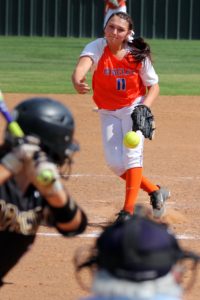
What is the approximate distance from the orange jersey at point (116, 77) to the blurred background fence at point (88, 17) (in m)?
26.1

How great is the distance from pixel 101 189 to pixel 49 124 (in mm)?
6088

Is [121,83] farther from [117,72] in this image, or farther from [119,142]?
[119,142]

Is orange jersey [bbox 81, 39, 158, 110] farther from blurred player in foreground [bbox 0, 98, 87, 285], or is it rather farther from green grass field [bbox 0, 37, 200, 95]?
green grass field [bbox 0, 37, 200, 95]

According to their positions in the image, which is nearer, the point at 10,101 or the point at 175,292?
the point at 175,292

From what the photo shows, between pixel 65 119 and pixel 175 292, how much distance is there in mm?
1499

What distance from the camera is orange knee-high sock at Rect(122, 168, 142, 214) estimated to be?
823cm

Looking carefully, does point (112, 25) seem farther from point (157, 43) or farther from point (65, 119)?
point (157, 43)

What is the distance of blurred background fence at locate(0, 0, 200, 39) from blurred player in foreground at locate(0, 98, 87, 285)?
1192 inches

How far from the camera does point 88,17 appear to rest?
114 ft

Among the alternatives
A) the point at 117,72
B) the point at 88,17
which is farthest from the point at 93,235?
the point at 88,17

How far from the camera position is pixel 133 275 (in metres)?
2.53

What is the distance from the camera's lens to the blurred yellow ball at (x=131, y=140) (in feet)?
26.9

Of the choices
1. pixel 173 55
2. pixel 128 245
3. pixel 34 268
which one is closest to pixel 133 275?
pixel 128 245

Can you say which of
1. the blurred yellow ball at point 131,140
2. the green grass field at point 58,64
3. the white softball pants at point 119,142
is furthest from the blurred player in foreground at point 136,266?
→ the green grass field at point 58,64
